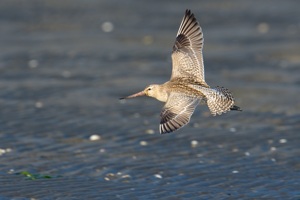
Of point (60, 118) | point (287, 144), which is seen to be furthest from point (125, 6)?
point (287, 144)

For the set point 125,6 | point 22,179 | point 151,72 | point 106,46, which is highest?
point 125,6

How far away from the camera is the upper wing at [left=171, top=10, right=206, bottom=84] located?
8.28 metres

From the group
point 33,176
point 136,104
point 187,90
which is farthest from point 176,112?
point 136,104

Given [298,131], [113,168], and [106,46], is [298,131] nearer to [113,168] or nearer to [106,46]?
[113,168]

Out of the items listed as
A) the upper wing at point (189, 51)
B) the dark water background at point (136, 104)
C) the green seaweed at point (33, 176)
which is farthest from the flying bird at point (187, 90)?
the green seaweed at point (33, 176)

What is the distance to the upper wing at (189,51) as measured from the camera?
828 centimetres

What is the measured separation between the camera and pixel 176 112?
7.34 metres

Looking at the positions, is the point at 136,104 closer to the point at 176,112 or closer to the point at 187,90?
the point at 187,90

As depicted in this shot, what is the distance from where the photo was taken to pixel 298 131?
959 cm

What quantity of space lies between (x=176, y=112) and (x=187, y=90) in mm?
465

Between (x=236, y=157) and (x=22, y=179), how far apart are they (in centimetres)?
238

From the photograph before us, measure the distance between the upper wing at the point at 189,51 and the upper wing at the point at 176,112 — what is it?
68cm

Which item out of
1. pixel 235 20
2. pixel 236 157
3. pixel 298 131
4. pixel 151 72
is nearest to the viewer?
pixel 236 157

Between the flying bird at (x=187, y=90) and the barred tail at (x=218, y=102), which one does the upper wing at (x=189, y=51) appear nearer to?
the flying bird at (x=187, y=90)
